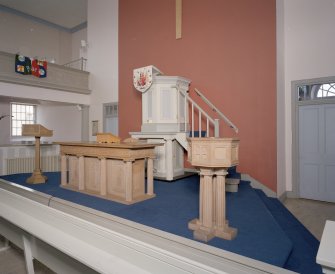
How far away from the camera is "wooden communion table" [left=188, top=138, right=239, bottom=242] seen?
2.57m

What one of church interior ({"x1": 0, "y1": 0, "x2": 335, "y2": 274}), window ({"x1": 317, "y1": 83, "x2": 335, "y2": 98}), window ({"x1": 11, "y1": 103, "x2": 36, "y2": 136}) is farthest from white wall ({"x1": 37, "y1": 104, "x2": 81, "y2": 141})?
window ({"x1": 317, "y1": 83, "x2": 335, "y2": 98})

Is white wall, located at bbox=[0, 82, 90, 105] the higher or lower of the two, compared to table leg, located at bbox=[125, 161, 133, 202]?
higher

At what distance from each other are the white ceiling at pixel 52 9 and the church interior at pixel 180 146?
7cm

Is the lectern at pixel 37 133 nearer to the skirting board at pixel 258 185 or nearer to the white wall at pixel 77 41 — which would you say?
the skirting board at pixel 258 185

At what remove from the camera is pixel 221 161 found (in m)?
2.57

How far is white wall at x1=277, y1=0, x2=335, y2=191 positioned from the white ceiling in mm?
7407

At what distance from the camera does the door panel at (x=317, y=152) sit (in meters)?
5.14

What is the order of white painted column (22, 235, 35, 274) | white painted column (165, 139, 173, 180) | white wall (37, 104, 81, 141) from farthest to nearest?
white wall (37, 104, 81, 141)
white painted column (165, 139, 173, 180)
white painted column (22, 235, 35, 274)

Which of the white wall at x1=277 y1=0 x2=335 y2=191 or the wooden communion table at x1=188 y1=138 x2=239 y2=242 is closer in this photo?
the wooden communion table at x1=188 y1=138 x2=239 y2=242

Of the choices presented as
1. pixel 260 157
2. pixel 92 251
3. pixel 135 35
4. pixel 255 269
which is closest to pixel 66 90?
pixel 135 35

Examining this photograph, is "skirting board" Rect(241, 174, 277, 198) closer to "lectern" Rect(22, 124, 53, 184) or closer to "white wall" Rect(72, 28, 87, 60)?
A: "lectern" Rect(22, 124, 53, 184)

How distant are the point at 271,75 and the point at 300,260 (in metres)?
3.65

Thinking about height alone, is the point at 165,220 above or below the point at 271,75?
below

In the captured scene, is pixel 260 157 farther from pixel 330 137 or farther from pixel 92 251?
pixel 92 251
